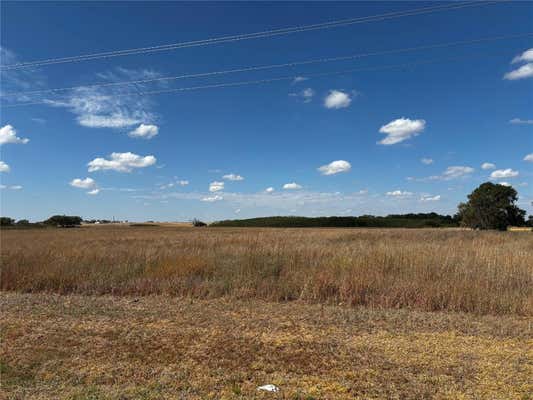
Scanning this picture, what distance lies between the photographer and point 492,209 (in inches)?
2501

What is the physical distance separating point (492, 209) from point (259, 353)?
71.0 m

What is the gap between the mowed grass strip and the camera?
3.49m

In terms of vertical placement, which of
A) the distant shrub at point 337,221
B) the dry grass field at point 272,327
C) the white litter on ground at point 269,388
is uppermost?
the distant shrub at point 337,221

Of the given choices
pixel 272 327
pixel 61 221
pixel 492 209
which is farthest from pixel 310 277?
pixel 61 221

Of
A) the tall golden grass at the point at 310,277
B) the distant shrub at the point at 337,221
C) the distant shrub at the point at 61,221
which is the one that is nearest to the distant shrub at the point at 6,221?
the distant shrub at the point at 61,221

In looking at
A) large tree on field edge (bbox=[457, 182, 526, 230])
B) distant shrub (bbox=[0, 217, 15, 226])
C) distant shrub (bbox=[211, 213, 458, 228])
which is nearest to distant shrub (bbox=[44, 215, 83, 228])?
distant shrub (bbox=[0, 217, 15, 226])

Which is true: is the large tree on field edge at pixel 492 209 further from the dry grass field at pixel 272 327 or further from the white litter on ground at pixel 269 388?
the white litter on ground at pixel 269 388

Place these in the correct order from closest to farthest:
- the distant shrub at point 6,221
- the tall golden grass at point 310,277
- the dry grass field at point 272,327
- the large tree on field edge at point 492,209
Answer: the dry grass field at point 272,327
the tall golden grass at point 310,277
the large tree on field edge at point 492,209
the distant shrub at point 6,221

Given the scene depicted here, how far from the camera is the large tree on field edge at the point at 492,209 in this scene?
208ft

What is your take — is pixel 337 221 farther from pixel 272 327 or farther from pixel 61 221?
pixel 272 327

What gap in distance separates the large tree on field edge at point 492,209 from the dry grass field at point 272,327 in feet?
205

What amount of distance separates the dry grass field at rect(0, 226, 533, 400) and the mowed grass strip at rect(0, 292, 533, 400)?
0.02 metres

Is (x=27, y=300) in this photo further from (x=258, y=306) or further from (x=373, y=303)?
(x=373, y=303)

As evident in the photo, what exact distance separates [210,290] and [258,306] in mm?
1470
